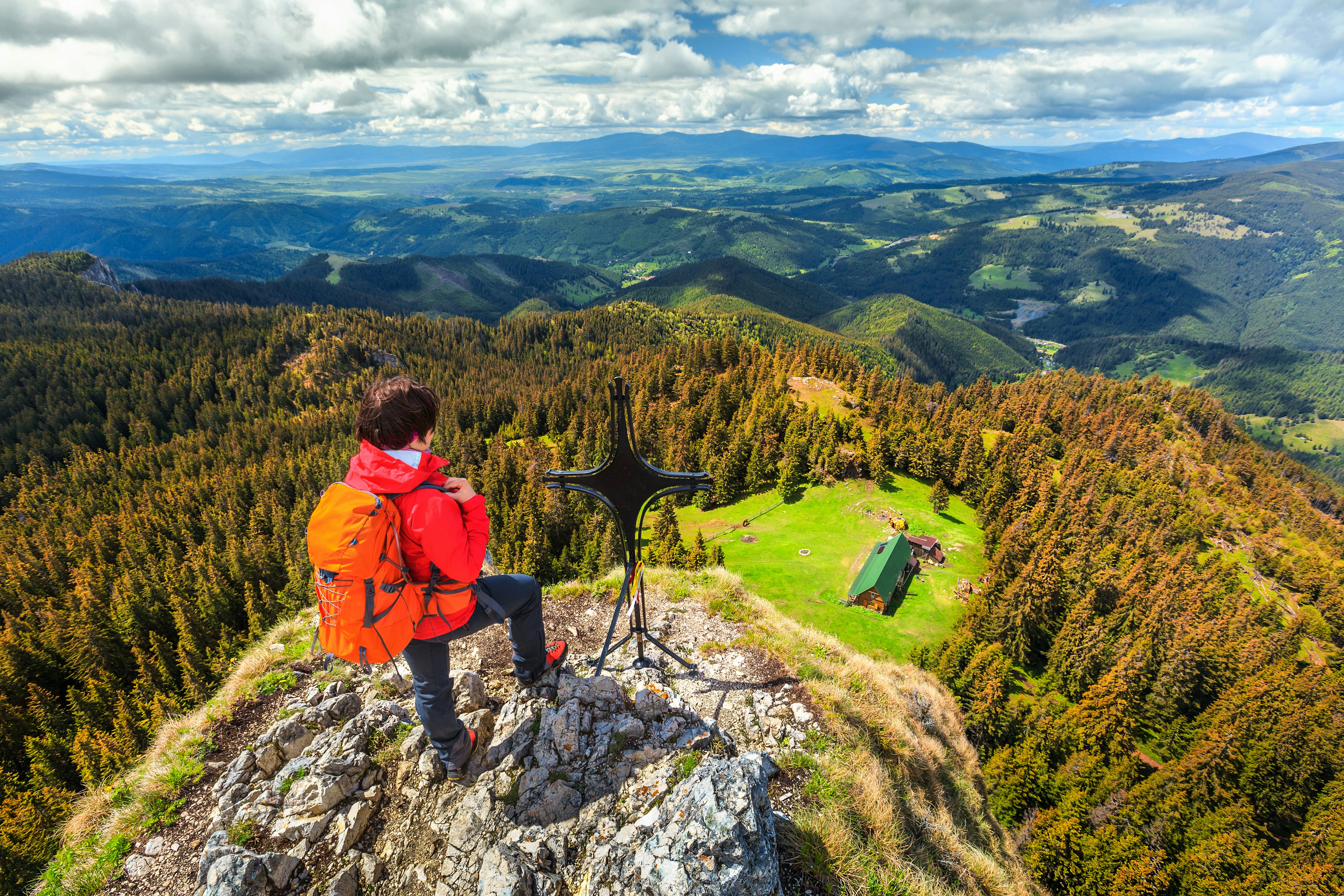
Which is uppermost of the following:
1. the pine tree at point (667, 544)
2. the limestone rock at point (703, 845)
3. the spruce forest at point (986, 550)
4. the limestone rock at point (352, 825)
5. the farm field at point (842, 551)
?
the limestone rock at point (703, 845)

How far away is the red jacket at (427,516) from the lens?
20.0 feet

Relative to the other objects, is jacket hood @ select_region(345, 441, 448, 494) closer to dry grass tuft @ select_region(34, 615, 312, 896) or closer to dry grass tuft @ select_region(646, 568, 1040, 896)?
dry grass tuft @ select_region(34, 615, 312, 896)

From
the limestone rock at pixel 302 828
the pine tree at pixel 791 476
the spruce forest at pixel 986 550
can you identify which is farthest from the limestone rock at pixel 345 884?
the pine tree at pixel 791 476

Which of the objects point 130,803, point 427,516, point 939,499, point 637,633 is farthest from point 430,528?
point 939,499

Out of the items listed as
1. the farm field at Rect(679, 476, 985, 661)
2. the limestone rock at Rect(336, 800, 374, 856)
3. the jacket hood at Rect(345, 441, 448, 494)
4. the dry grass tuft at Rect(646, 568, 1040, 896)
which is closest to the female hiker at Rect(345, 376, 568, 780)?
the jacket hood at Rect(345, 441, 448, 494)

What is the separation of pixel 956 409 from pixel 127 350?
19647cm

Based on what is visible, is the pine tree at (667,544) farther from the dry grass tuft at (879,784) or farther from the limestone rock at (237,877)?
the limestone rock at (237,877)

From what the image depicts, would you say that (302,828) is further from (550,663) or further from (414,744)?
(550,663)

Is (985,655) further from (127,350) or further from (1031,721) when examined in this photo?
(127,350)

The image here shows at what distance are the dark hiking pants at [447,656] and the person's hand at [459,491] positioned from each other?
1767mm

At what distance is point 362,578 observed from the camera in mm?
5949

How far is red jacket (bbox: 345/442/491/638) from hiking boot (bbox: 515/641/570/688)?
142 inches

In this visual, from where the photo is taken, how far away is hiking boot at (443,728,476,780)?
7.86 m

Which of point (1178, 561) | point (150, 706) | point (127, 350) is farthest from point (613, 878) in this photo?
point (127, 350)
